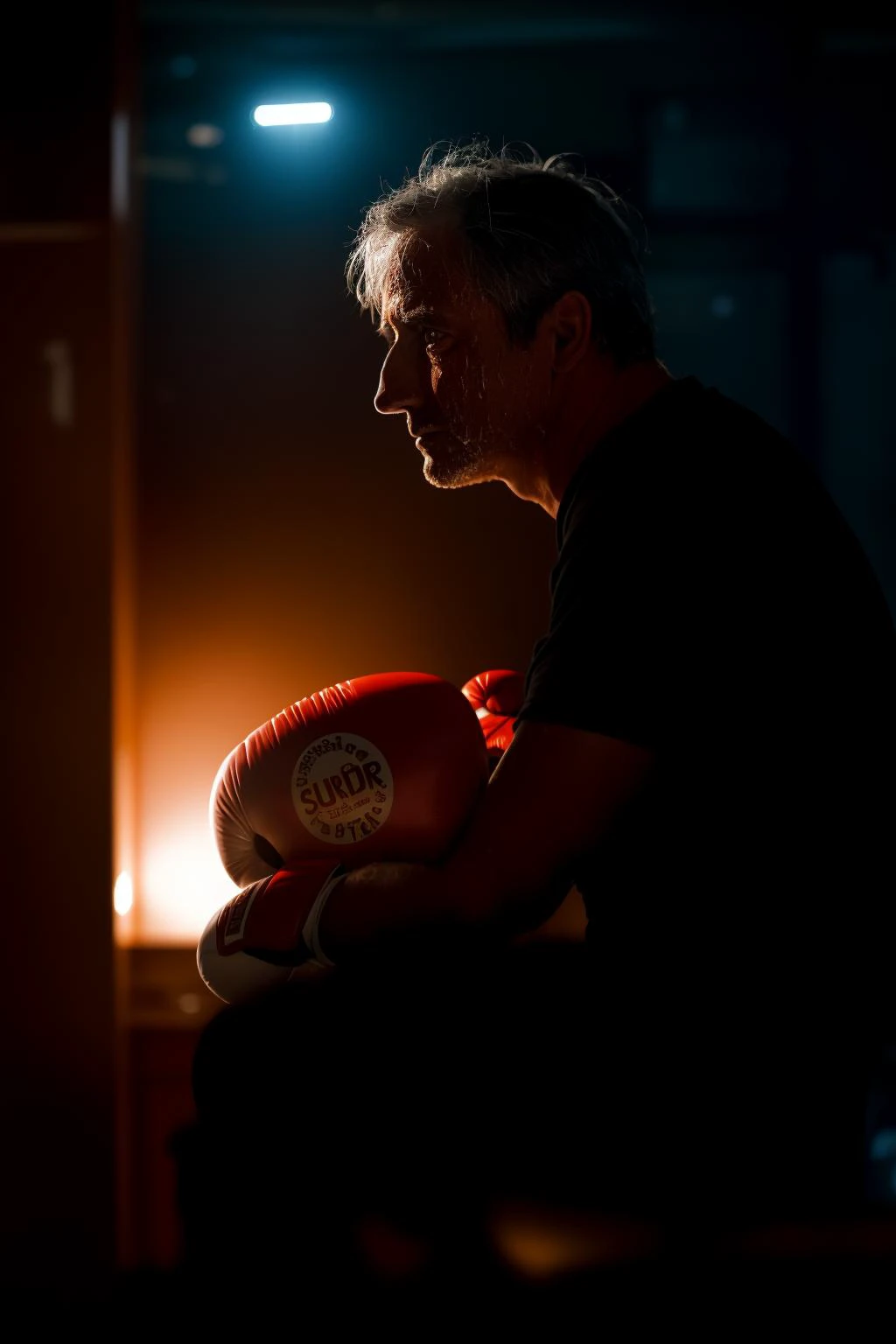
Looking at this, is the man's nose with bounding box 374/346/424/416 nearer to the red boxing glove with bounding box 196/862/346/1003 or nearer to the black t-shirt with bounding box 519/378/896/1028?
the black t-shirt with bounding box 519/378/896/1028

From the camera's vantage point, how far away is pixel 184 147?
1.90 meters

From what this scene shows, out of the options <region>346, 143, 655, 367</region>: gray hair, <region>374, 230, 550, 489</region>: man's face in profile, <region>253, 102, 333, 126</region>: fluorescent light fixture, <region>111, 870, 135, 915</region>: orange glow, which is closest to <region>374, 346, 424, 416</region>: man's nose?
<region>374, 230, 550, 489</region>: man's face in profile

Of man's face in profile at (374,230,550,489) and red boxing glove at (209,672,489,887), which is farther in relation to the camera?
man's face in profile at (374,230,550,489)

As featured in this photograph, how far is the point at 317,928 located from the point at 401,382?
67 cm

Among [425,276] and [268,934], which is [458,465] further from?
[268,934]

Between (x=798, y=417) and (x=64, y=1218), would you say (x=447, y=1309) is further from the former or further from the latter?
(x=798, y=417)

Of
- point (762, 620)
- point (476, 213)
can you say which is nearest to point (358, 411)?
point (476, 213)

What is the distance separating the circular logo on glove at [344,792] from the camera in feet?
3.70

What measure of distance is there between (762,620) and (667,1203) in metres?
0.47

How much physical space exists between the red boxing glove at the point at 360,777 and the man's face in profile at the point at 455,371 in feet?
0.98

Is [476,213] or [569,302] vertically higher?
[476,213]

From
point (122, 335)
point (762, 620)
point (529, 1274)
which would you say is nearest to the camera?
point (529, 1274)

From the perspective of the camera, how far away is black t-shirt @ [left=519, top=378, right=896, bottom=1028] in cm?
93

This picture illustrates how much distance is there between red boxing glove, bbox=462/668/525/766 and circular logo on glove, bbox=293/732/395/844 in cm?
29
